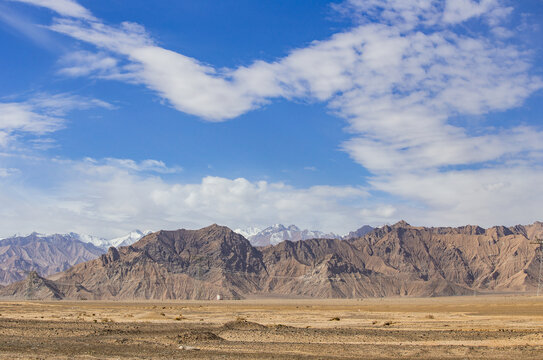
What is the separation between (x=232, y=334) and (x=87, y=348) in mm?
10936

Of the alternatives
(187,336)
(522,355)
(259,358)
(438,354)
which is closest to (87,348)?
(187,336)

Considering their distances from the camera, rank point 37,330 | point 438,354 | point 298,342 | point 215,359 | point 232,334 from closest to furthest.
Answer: point 215,359 → point 438,354 → point 298,342 → point 232,334 → point 37,330

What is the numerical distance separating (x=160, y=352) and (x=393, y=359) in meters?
12.2

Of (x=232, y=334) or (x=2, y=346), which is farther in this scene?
(x=232, y=334)

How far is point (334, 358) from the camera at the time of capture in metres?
28.2

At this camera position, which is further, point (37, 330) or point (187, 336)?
point (37, 330)

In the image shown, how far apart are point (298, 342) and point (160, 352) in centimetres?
929

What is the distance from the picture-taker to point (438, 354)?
29.9m

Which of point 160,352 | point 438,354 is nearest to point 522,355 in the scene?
point 438,354

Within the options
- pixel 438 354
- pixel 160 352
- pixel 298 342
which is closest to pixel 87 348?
pixel 160 352

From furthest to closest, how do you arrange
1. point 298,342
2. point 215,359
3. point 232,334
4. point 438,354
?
point 232,334, point 298,342, point 438,354, point 215,359

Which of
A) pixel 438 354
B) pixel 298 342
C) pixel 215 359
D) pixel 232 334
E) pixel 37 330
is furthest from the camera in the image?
pixel 37 330

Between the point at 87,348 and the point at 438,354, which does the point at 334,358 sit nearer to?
the point at 438,354

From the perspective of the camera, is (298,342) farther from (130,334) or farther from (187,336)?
(130,334)
